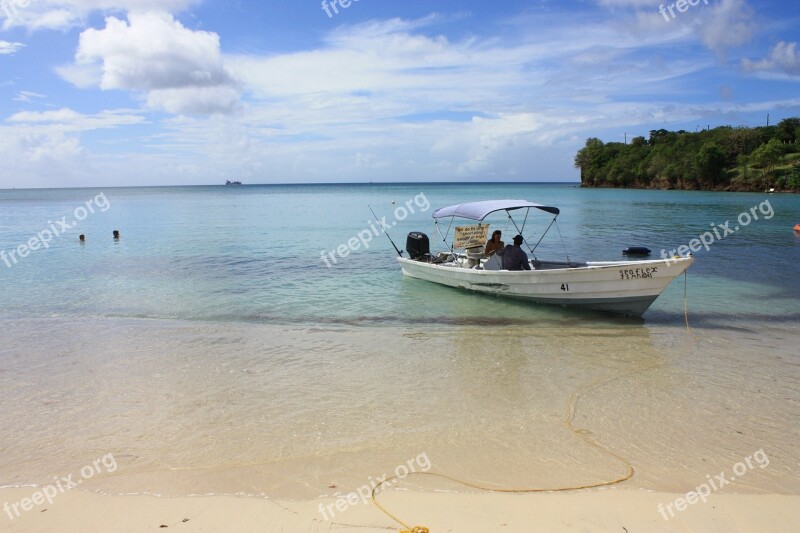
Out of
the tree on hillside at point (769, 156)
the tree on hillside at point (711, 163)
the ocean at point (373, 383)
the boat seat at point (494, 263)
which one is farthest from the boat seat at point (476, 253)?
the tree on hillside at point (711, 163)

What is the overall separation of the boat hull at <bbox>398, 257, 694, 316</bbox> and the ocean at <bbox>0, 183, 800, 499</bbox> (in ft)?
1.17

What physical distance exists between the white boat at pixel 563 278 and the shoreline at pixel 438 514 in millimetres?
7347

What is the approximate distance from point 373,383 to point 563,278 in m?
6.46

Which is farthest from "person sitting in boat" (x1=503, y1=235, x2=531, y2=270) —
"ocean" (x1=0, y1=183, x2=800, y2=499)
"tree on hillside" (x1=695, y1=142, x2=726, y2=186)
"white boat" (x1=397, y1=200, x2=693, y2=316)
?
"tree on hillside" (x1=695, y1=142, x2=726, y2=186)

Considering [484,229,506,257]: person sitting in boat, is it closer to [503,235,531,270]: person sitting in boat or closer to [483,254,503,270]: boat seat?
[483,254,503,270]: boat seat

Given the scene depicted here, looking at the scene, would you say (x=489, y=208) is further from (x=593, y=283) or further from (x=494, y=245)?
(x=593, y=283)

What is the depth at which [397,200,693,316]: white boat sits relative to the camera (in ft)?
39.5

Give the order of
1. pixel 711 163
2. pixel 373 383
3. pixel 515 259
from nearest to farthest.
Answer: pixel 373 383 → pixel 515 259 → pixel 711 163

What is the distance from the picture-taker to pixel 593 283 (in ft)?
41.7

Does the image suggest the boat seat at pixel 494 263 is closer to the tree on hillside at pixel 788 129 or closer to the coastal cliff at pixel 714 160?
the coastal cliff at pixel 714 160

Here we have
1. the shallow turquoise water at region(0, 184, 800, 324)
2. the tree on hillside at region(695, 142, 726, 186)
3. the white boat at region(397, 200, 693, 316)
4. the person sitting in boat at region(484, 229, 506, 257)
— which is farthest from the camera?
the tree on hillside at region(695, 142, 726, 186)

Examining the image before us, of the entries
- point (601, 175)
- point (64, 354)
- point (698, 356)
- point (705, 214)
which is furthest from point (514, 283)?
point (601, 175)

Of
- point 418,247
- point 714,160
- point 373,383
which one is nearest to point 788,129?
point 714,160

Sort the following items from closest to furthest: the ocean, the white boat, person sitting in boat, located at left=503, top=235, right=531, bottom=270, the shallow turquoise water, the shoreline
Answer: the shoreline → the ocean → the white boat → the shallow turquoise water → person sitting in boat, located at left=503, top=235, right=531, bottom=270
